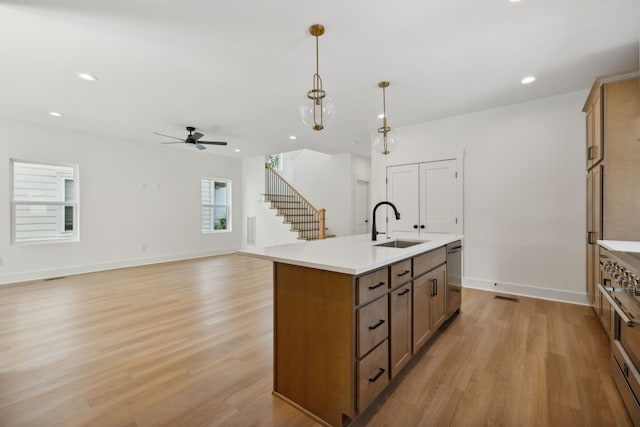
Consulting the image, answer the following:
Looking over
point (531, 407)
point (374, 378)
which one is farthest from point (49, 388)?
point (531, 407)

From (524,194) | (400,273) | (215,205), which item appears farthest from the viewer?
(215,205)

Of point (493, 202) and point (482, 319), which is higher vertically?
point (493, 202)

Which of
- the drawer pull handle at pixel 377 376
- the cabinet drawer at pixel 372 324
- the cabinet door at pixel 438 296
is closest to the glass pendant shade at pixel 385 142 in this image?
the cabinet door at pixel 438 296

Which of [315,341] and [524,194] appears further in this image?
[524,194]

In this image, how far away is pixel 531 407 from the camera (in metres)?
1.74

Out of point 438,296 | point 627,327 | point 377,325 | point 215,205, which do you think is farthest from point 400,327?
point 215,205

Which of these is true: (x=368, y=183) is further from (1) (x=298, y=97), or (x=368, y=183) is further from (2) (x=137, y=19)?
(2) (x=137, y=19)

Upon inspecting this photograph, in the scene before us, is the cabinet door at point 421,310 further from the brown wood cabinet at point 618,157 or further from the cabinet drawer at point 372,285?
the brown wood cabinet at point 618,157

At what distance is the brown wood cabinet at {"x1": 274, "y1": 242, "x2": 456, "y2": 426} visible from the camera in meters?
1.51

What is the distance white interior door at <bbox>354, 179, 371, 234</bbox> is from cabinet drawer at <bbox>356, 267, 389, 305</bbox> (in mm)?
6365

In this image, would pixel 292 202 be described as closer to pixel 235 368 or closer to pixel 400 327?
pixel 235 368

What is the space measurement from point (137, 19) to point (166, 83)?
124 centimetres

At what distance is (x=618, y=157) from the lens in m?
2.73

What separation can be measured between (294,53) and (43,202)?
563 centimetres
